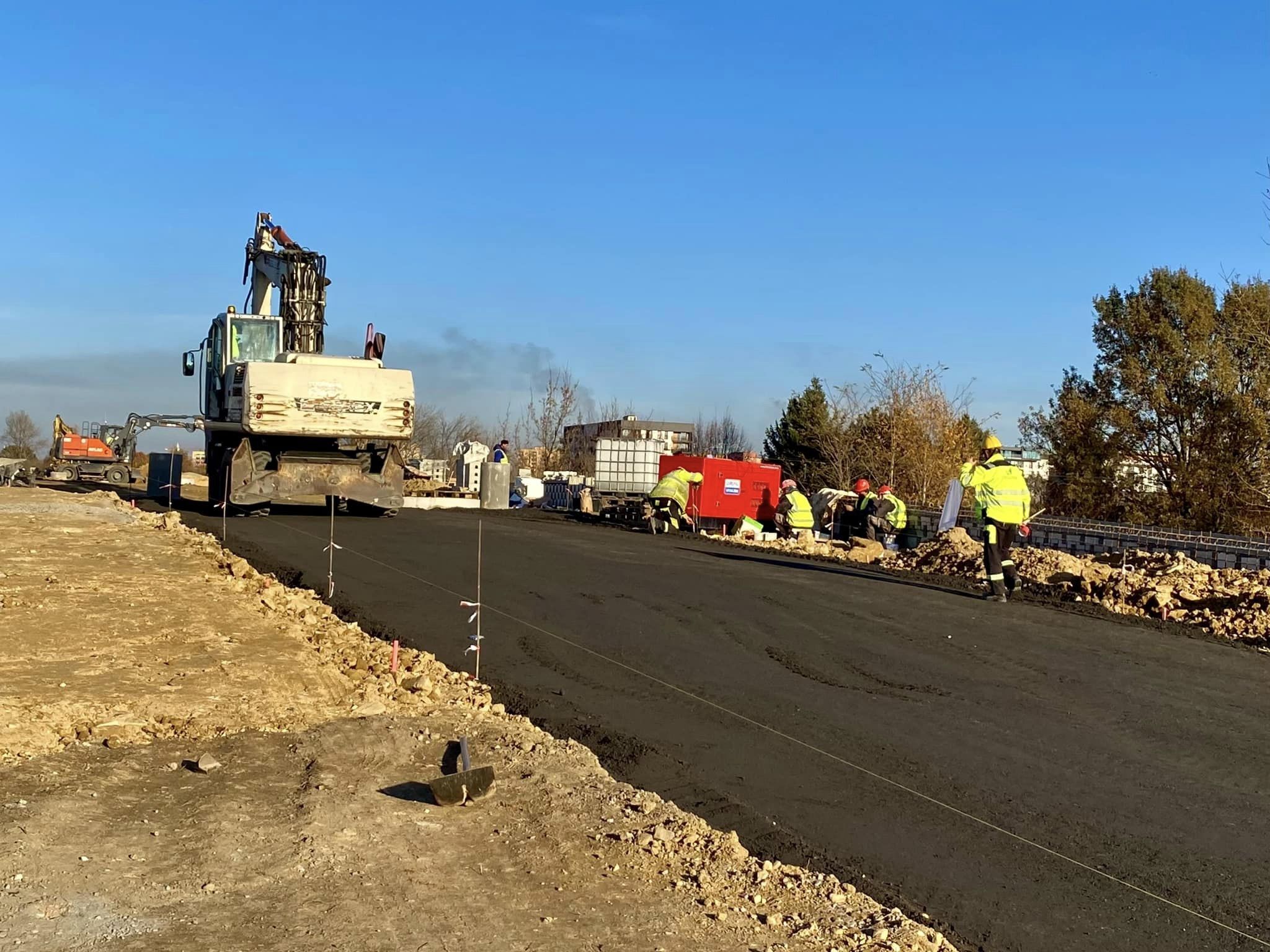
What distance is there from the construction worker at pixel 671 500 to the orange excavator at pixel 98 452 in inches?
1111

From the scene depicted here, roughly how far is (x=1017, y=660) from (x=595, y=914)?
6739 mm

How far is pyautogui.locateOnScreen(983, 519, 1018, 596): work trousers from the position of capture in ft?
46.5

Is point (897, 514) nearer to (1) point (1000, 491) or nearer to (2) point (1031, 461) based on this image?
(2) point (1031, 461)

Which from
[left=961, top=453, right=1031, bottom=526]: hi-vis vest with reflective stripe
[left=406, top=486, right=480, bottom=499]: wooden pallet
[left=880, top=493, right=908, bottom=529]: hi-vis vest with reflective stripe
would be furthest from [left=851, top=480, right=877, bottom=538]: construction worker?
[left=406, top=486, right=480, bottom=499]: wooden pallet

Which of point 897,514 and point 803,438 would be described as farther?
point 803,438

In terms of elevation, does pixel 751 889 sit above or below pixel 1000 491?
below

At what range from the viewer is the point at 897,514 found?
24.2m

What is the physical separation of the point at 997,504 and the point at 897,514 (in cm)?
1018

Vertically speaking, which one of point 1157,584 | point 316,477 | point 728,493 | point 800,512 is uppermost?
point 316,477

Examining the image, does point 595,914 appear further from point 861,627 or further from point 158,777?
point 861,627

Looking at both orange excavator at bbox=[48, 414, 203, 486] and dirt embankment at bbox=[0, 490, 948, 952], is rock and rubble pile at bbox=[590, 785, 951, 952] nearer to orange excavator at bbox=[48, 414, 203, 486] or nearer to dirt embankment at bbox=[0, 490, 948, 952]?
dirt embankment at bbox=[0, 490, 948, 952]

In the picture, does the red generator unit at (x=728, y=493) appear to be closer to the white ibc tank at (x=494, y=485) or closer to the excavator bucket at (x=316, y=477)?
the white ibc tank at (x=494, y=485)

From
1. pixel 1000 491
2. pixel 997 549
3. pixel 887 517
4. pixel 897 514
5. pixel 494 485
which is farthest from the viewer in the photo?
pixel 494 485

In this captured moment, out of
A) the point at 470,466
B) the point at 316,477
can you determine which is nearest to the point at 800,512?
the point at 316,477
